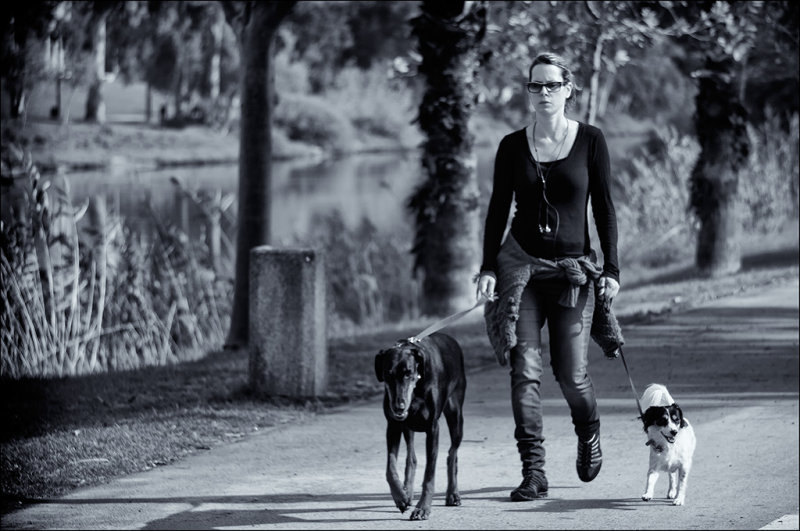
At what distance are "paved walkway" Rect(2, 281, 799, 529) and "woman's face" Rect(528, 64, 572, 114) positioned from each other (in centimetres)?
191

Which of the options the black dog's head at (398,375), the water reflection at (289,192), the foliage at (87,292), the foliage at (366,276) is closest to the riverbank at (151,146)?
the water reflection at (289,192)

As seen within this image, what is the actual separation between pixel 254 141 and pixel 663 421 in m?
7.85

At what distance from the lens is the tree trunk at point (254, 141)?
1283 centimetres

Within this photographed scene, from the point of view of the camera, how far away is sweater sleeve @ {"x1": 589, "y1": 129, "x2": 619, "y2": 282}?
580cm

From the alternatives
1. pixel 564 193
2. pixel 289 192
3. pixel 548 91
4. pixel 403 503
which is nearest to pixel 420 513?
pixel 403 503

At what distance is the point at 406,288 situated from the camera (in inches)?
791

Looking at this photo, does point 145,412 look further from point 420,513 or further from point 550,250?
point 550,250

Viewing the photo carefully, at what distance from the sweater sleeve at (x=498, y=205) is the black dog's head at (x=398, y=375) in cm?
68

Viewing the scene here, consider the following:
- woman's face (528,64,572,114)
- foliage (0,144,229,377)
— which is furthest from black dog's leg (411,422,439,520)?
foliage (0,144,229,377)

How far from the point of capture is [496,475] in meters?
7.34

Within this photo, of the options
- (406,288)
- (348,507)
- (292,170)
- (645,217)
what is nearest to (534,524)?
(348,507)

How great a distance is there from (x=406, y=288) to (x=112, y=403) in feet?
35.4

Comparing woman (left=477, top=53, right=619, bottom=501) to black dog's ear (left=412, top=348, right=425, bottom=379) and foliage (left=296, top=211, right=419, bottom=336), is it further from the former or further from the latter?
foliage (left=296, top=211, right=419, bottom=336)

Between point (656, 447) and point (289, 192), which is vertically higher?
point (289, 192)
